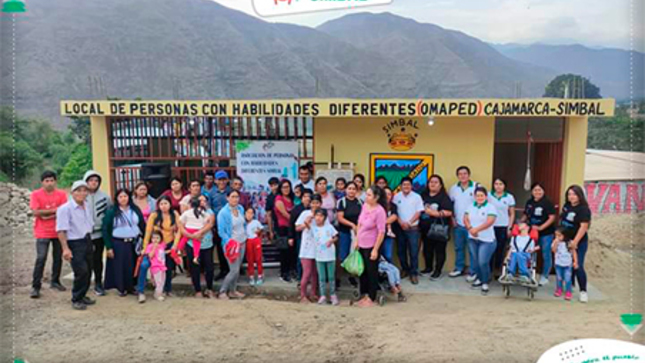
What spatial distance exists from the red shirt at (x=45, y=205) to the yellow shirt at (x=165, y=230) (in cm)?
112

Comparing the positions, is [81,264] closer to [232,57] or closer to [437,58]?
[232,57]

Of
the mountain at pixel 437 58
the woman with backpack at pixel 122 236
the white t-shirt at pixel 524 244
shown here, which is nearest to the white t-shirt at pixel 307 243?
the woman with backpack at pixel 122 236

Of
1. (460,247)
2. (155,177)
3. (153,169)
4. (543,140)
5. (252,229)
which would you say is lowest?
(460,247)

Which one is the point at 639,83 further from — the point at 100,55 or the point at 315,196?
the point at 100,55

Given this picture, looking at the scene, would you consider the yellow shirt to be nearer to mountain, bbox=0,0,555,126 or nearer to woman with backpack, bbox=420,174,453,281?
woman with backpack, bbox=420,174,453,281

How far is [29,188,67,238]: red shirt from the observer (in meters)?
5.91

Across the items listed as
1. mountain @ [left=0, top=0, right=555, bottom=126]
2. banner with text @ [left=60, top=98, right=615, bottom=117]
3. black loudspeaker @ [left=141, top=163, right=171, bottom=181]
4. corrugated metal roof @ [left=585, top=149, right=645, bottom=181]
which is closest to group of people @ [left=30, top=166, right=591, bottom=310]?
banner with text @ [left=60, top=98, right=615, bottom=117]

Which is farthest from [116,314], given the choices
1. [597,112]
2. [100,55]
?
[100,55]

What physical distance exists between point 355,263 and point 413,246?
1.13 meters

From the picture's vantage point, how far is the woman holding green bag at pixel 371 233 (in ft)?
18.5

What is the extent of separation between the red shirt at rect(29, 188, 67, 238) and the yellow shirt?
1119mm

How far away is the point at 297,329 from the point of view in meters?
5.12

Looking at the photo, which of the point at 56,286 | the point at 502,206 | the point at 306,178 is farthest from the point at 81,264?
the point at 502,206

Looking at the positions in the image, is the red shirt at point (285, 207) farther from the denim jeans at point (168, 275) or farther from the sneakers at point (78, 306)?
the sneakers at point (78, 306)
